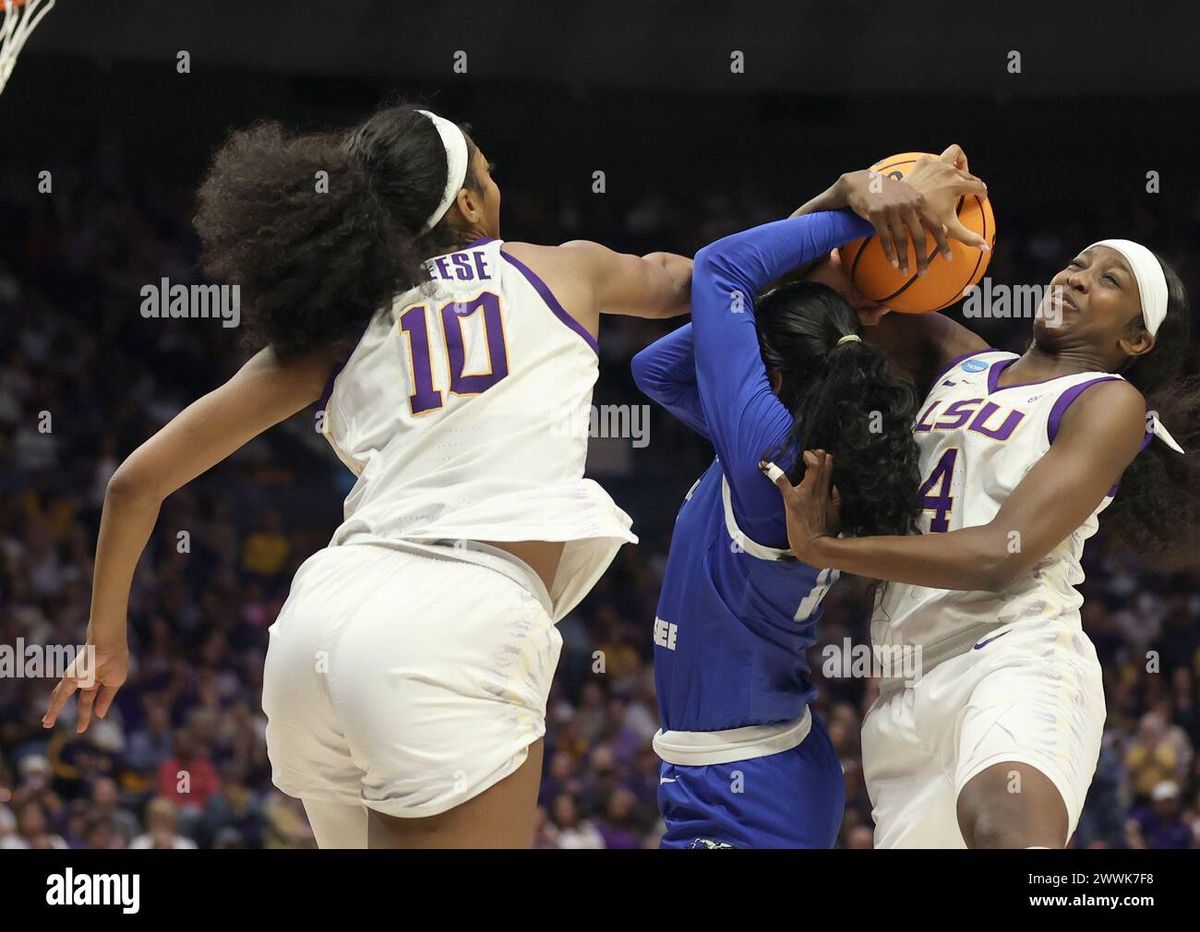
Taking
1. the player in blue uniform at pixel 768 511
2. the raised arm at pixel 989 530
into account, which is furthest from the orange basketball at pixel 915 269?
the raised arm at pixel 989 530

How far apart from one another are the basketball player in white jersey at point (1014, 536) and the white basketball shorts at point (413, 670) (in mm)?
659

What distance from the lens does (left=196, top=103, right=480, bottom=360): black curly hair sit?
7.99 ft

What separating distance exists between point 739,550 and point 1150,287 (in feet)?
3.35

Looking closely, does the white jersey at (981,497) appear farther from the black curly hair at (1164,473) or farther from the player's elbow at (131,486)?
the player's elbow at (131,486)

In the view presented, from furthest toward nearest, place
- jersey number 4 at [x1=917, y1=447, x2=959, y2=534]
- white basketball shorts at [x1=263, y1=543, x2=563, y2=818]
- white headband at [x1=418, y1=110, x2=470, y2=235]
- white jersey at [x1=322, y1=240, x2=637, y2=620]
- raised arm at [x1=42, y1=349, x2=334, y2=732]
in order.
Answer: jersey number 4 at [x1=917, y1=447, x2=959, y2=534], white headband at [x1=418, y1=110, x2=470, y2=235], raised arm at [x1=42, y1=349, x2=334, y2=732], white jersey at [x1=322, y1=240, x2=637, y2=620], white basketball shorts at [x1=263, y1=543, x2=563, y2=818]

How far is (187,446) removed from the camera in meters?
2.42

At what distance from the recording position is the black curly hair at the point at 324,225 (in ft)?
7.99

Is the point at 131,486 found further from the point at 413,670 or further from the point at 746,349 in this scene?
the point at 746,349

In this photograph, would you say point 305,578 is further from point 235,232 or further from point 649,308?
point 649,308

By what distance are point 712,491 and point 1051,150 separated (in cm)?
708

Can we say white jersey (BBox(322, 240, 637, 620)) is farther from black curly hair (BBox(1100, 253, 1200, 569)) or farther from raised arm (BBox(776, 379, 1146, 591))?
black curly hair (BBox(1100, 253, 1200, 569))

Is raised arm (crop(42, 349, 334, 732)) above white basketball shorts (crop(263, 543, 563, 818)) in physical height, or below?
above

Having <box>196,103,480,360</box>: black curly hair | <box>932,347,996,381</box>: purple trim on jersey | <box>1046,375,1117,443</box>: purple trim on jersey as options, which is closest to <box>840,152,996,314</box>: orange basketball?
<box>932,347,996,381</box>: purple trim on jersey

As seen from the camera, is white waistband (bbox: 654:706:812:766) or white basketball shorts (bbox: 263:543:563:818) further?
white waistband (bbox: 654:706:812:766)
